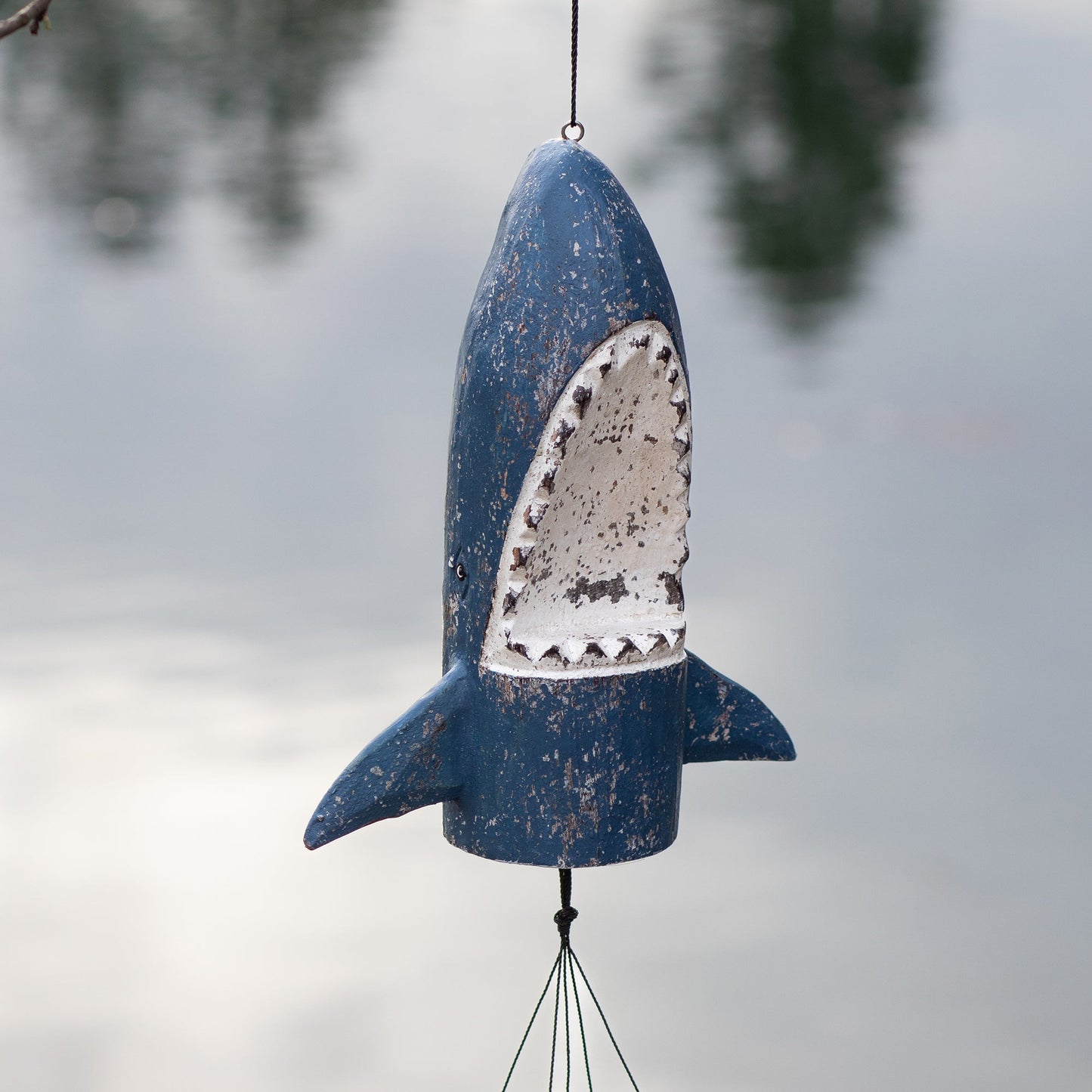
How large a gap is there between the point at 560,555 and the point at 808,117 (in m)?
5.93

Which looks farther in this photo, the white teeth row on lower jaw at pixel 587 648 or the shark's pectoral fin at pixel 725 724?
the shark's pectoral fin at pixel 725 724

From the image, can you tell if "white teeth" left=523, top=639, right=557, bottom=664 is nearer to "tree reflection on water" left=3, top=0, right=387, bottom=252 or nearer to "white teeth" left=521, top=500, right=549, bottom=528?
"white teeth" left=521, top=500, right=549, bottom=528

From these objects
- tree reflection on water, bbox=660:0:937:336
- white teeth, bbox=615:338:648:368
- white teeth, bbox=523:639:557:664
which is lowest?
white teeth, bbox=523:639:557:664

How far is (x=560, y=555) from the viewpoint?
2309 mm

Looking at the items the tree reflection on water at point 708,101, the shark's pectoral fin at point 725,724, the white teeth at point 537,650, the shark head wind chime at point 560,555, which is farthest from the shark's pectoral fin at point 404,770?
the tree reflection on water at point 708,101

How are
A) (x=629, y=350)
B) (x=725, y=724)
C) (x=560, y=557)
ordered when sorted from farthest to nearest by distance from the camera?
1. (x=725, y=724)
2. (x=560, y=557)
3. (x=629, y=350)

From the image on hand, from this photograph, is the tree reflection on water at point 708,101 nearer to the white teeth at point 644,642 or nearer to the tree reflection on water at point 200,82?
the tree reflection on water at point 200,82

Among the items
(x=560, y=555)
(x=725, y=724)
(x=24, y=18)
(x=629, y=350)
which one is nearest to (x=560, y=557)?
(x=560, y=555)

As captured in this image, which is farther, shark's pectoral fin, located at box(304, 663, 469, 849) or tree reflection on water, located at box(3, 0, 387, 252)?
tree reflection on water, located at box(3, 0, 387, 252)

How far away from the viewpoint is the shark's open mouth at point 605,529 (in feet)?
7.25

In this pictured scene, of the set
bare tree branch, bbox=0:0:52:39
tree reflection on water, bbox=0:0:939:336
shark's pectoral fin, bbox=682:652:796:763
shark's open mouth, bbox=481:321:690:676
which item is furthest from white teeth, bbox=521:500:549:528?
tree reflection on water, bbox=0:0:939:336

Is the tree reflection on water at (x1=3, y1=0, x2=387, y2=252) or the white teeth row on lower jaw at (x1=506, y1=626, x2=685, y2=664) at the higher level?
the tree reflection on water at (x1=3, y1=0, x2=387, y2=252)

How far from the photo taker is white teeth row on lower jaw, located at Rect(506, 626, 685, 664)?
2.26 metres

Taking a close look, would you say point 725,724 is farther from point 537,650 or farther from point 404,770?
point 404,770
